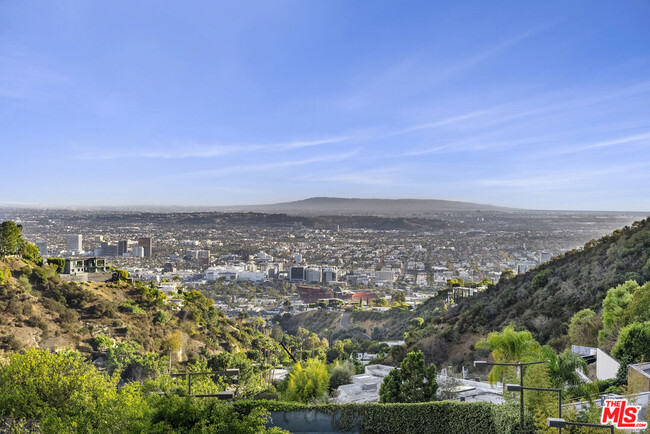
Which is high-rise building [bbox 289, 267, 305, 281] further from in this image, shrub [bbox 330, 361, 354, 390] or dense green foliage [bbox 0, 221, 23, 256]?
shrub [bbox 330, 361, 354, 390]

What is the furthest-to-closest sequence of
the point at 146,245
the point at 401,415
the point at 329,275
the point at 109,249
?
the point at 329,275
the point at 146,245
the point at 109,249
the point at 401,415

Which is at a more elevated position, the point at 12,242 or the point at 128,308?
the point at 12,242

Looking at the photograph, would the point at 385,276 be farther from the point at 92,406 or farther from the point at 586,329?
the point at 92,406

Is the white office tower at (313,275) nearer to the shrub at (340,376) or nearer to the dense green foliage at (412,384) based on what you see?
the shrub at (340,376)

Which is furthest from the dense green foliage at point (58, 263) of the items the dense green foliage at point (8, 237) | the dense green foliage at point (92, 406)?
the dense green foliage at point (92, 406)

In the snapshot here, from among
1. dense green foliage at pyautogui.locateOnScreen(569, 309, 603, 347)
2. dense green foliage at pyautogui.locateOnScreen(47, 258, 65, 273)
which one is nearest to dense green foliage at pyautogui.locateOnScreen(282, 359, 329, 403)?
dense green foliage at pyautogui.locateOnScreen(569, 309, 603, 347)

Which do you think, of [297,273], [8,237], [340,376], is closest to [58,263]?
[8,237]
